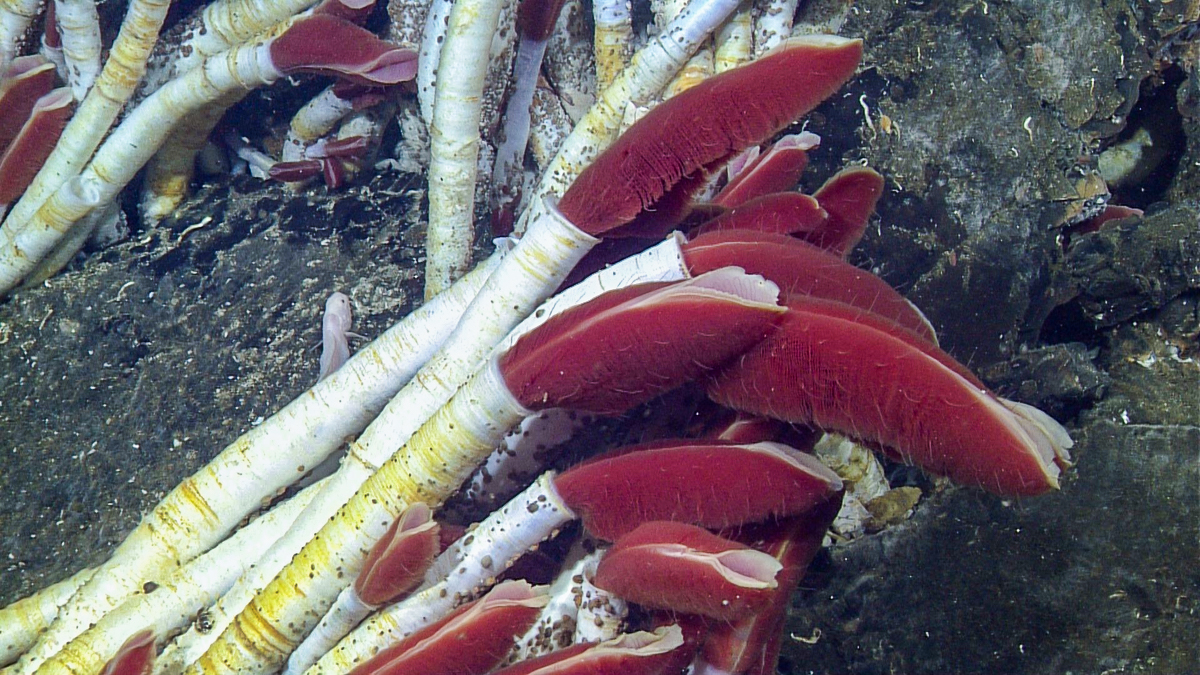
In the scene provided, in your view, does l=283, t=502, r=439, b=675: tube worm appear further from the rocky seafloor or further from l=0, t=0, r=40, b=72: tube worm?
l=0, t=0, r=40, b=72: tube worm

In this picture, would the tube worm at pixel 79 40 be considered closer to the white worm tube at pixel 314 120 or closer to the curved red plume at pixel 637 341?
the white worm tube at pixel 314 120

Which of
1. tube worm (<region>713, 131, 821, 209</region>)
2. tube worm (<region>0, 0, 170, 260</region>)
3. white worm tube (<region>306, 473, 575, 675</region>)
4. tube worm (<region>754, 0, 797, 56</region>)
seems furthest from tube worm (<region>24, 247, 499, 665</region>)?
tube worm (<region>0, 0, 170, 260</region>)

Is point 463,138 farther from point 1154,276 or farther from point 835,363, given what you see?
point 1154,276

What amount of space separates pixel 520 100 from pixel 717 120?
112cm

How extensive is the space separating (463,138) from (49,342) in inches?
53.0

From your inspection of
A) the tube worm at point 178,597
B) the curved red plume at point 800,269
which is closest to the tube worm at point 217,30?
the tube worm at point 178,597

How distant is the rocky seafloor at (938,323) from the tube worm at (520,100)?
0.32 metres

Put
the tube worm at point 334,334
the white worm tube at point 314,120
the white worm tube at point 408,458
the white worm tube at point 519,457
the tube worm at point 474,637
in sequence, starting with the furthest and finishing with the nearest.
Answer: the white worm tube at point 314,120
the tube worm at point 334,334
the white worm tube at point 519,457
the white worm tube at point 408,458
the tube worm at point 474,637

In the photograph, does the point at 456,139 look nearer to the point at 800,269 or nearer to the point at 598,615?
the point at 800,269

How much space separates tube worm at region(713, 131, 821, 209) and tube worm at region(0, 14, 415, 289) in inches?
44.3

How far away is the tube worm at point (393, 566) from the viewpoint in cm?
128

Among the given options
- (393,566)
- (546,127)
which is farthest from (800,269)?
(546,127)

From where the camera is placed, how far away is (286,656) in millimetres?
1525

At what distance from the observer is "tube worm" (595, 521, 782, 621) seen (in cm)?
106
